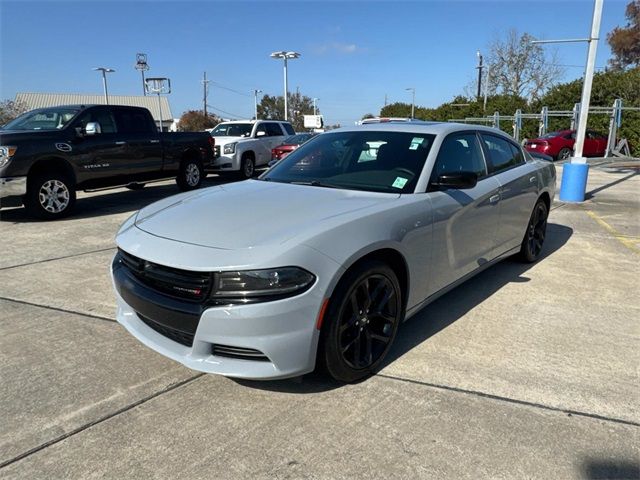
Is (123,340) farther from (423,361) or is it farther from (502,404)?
(502,404)

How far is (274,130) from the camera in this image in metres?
15.3

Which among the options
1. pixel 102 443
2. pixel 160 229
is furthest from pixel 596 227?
pixel 102 443

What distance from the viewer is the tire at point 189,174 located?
35.4 ft

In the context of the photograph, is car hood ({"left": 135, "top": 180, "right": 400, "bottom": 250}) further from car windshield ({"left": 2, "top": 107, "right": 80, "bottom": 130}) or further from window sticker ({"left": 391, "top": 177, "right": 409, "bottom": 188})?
car windshield ({"left": 2, "top": 107, "right": 80, "bottom": 130})

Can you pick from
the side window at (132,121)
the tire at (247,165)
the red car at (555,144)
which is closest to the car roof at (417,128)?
the side window at (132,121)

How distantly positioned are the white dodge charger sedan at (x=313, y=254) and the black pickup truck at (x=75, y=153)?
5170mm

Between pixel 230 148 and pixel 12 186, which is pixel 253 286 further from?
pixel 230 148

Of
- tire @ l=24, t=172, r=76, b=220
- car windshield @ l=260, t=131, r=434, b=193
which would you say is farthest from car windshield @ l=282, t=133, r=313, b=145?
car windshield @ l=260, t=131, r=434, b=193

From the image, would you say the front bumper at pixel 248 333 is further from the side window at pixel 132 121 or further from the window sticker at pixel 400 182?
the side window at pixel 132 121

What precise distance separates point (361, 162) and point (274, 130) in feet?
38.8

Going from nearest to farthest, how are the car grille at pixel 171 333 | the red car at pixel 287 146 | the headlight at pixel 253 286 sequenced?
the headlight at pixel 253 286
the car grille at pixel 171 333
the red car at pixel 287 146

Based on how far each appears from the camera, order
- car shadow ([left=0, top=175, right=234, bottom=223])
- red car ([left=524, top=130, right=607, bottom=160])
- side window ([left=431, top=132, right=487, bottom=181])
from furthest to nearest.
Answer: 1. red car ([left=524, top=130, right=607, bottom=160])
2. car shadow ([left=0, top=175, right=234, bottom=223])
3. side window ([left=431, top=132, right=487, bottom=181])

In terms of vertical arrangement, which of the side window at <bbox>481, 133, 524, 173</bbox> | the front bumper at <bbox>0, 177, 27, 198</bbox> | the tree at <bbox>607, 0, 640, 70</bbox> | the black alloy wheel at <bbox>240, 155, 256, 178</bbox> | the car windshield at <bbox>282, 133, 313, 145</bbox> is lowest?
the black alloy wheel at <bbox>240, 155, 256, 178</bbox>

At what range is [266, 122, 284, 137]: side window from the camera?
1499 cm
